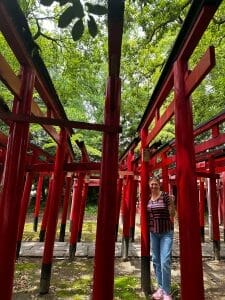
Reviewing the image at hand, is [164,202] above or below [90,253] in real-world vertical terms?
above

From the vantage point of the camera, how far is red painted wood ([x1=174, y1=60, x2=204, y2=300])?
2516 mm

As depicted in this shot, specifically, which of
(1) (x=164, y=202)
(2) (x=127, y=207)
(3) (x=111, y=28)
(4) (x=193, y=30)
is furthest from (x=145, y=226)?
(3) (x=111, y=28)

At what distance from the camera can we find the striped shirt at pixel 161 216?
176 inches

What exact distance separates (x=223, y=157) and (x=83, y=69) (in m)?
5.14

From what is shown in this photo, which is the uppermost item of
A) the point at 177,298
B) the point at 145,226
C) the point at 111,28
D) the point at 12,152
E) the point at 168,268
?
the point at 111,28

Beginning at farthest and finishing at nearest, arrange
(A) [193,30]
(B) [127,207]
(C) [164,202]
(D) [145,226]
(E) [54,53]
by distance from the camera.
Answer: (E) [54,53], (B) [127,207], (D) [145,226], (C) [164,202], (A) [193,30]

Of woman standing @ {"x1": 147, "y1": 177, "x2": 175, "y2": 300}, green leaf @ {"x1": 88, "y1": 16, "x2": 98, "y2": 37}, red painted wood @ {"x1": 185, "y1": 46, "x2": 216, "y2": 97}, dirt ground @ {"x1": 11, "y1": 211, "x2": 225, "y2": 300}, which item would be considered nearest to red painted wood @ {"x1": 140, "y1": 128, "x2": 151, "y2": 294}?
dirt ground @ {"x1": 11, "y1": 211, "x2": 225, "y2": 300}

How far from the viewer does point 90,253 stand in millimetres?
8094

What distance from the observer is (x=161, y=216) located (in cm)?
450

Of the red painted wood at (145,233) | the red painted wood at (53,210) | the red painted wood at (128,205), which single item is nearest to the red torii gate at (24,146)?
the red painted wood at (53,210)

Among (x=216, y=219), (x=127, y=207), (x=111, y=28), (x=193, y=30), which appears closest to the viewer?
(x=111, y=28)

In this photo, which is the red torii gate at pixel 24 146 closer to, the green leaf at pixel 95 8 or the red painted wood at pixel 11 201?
the red painted wood at pixel 11 201

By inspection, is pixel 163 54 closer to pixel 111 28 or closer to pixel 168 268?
pixel 168 268

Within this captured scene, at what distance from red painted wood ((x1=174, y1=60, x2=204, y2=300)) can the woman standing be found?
1.79 metres
